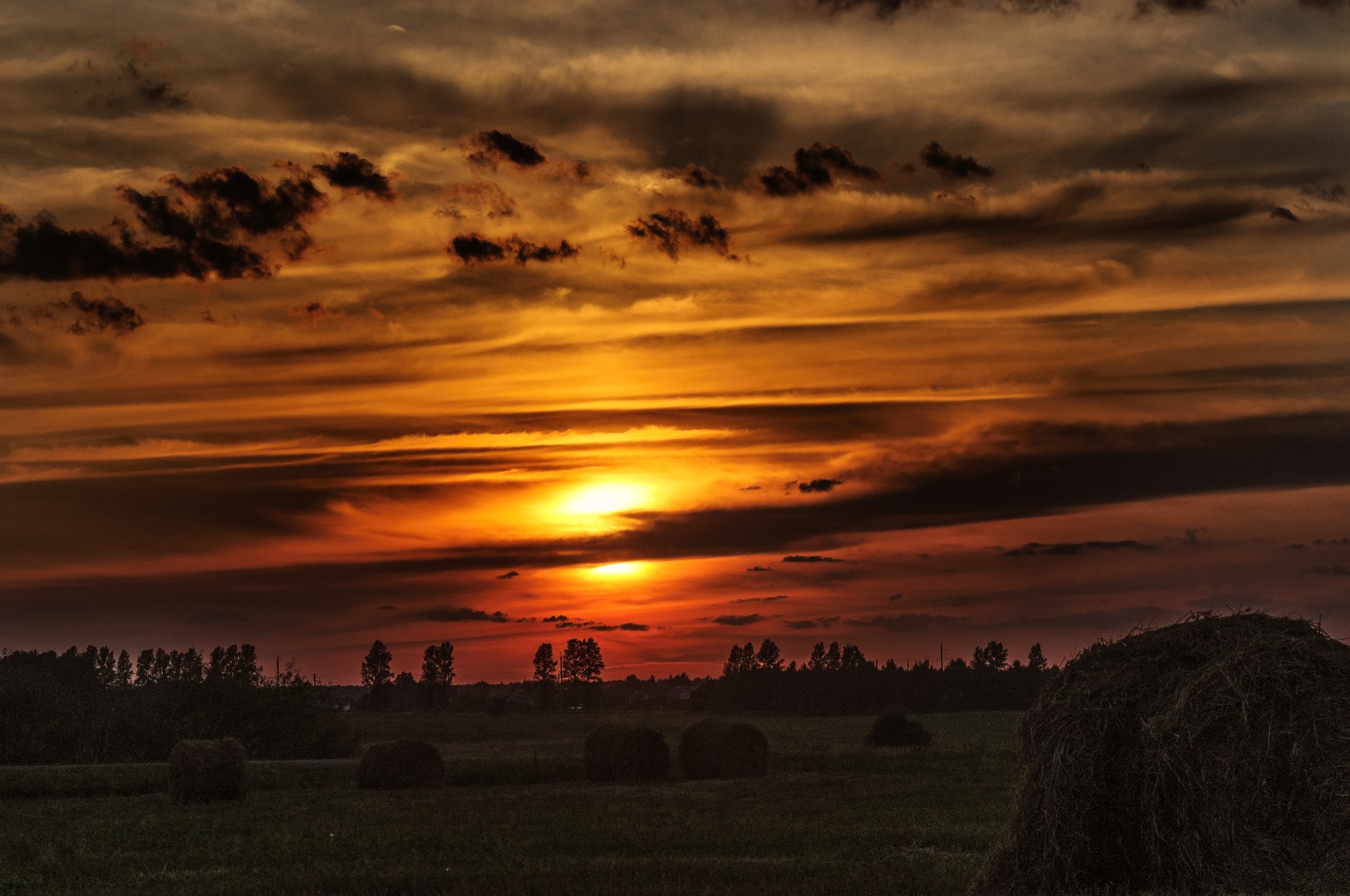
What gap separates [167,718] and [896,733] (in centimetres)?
4479

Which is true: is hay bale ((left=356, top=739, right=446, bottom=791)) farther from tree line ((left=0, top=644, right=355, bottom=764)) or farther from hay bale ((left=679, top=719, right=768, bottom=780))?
tree line ((left=0, top=644, right=355, bottom=764))

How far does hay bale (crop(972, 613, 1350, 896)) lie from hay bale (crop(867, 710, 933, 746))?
5812 centimetres

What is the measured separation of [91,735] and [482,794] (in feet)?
128

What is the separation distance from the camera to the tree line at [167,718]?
71.9 meters

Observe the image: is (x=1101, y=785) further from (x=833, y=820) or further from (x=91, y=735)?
(x=91, y=735)

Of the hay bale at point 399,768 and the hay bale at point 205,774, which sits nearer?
the hay bale at point 205,774

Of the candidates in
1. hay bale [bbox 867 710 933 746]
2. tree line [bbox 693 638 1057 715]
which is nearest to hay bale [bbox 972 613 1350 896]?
hay bale [bbox 867 710 933 746]

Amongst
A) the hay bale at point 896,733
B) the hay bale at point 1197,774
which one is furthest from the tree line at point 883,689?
the hay bale at point 1197,774

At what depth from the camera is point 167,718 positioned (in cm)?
7575

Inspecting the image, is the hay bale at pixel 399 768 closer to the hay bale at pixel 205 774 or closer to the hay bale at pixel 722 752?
the hay bale at pixel 205 774

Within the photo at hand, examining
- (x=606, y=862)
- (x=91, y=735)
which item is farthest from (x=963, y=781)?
(x=91, y=735)

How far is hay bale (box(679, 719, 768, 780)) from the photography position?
2071 inches

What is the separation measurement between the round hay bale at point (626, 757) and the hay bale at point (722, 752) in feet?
3.52

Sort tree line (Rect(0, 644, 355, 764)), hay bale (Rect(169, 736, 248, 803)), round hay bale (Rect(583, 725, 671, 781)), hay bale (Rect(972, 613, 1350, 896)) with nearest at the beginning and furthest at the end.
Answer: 1. hay bale (Rect(972, 613, 1350, 896))
2. hay bale (Rect(169, 736, 248, 803))
3. round hay bale (Rect(583, 725, 671, 781))
4. tree line (Rect(0, 644, 355, 764))
